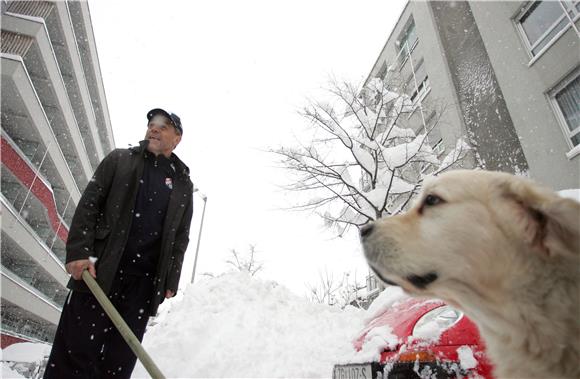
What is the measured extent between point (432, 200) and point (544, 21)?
582 inches

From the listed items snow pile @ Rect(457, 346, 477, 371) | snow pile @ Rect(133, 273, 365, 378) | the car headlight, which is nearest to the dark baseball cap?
the car headlight

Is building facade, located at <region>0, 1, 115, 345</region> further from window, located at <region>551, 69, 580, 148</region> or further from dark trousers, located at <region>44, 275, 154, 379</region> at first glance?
window, located at <region>551, 69, 580, 148</region>

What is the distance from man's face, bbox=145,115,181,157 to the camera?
131 inches

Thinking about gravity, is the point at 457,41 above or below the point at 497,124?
above

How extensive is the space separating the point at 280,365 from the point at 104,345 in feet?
12.1

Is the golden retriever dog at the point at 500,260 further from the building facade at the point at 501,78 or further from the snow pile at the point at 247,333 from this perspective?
the building facade at the point at 501,78

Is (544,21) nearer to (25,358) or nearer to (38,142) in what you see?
(25,358)

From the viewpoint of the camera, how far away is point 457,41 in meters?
18.7

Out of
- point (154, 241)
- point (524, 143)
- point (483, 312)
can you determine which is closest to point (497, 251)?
point (483, 312)

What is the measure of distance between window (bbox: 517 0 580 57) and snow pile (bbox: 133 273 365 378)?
11432 mm

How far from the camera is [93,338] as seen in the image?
248 cm

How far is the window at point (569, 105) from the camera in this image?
11.3m

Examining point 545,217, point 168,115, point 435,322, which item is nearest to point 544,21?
point 435,322

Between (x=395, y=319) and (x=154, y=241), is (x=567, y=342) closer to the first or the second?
(x=395, y=319)
